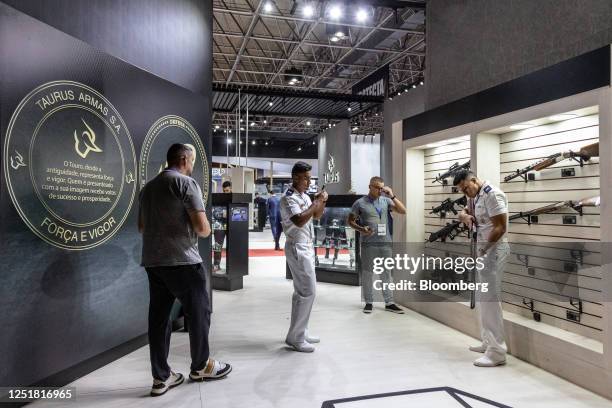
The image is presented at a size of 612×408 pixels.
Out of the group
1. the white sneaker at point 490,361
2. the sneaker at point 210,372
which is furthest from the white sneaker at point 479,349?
the sneaker at point 210,372

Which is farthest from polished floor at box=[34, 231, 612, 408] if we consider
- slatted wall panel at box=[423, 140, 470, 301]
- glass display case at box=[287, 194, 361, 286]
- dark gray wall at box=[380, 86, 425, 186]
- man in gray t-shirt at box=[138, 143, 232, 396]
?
dark gray wall at box=[380, 86, 425, 186]

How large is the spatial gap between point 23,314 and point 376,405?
2.11 metres

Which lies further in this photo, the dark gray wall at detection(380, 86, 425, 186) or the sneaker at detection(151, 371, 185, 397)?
the dark gray wall at detection(380, 86, 425, 186)

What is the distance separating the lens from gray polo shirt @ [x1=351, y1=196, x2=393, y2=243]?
4.85 m

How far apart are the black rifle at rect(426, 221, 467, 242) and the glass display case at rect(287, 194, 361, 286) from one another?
1.73 metres

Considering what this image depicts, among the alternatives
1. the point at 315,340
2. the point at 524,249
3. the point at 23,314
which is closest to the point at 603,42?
the point at 524,249

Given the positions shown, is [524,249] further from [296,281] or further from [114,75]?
[114,75]

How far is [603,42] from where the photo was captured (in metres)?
3.04

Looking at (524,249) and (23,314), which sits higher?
(524,249)

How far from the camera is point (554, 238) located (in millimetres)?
3439

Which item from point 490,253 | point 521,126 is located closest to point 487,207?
point 490,253

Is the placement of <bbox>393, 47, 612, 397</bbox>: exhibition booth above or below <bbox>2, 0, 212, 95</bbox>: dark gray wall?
below

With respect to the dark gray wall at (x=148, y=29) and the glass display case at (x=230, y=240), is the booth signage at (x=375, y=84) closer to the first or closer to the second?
the glass display case at (x=230, y=240)

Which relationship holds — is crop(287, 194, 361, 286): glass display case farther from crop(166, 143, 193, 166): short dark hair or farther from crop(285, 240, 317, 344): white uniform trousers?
crop(166, 143, 193, 166): short dark hair
